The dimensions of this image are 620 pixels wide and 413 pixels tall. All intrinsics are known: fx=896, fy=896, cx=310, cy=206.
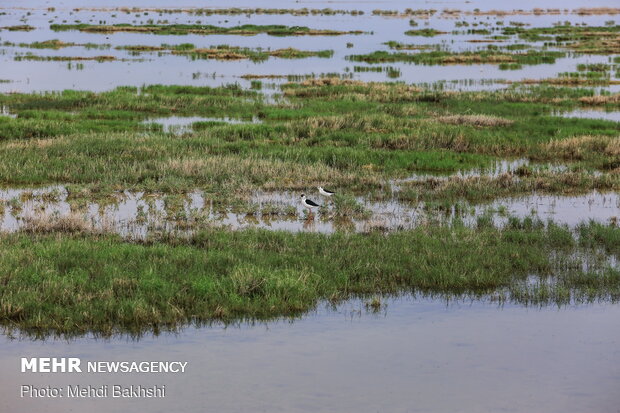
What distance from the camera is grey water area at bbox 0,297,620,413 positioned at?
10.0 meters

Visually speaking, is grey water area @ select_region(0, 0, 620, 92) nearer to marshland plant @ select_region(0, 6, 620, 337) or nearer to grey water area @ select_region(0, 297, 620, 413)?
marshland plant @ select_region(0, 6, 620, 337)

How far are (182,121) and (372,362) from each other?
21892 millimetres

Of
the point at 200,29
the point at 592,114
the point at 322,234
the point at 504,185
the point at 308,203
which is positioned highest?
the point at 200,29

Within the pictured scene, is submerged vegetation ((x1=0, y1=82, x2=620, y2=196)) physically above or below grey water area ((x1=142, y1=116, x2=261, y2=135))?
above

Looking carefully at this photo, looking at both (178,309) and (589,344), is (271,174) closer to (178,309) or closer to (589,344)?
(178,309)

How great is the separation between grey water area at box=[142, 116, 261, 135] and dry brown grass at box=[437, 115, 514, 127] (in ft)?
22.1

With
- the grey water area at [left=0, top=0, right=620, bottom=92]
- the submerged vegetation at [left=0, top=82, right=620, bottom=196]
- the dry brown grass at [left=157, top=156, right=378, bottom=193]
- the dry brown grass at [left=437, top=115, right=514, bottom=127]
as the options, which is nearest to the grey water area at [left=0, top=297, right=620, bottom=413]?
the dry brown grass at [left=157, top=156, right=378, bottom=193]

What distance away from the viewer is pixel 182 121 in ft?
105

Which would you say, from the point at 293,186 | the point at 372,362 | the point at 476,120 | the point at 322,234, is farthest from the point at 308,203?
the point at 476,120

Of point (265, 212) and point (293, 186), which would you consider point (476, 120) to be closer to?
point (293, 186)

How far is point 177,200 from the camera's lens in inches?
769

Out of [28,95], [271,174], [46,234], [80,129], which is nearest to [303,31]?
[28,95]

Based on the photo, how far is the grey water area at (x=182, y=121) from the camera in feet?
96.1

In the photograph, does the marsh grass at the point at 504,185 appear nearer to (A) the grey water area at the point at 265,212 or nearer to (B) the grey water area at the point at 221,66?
(A) the grey water area at the point at 265,212
